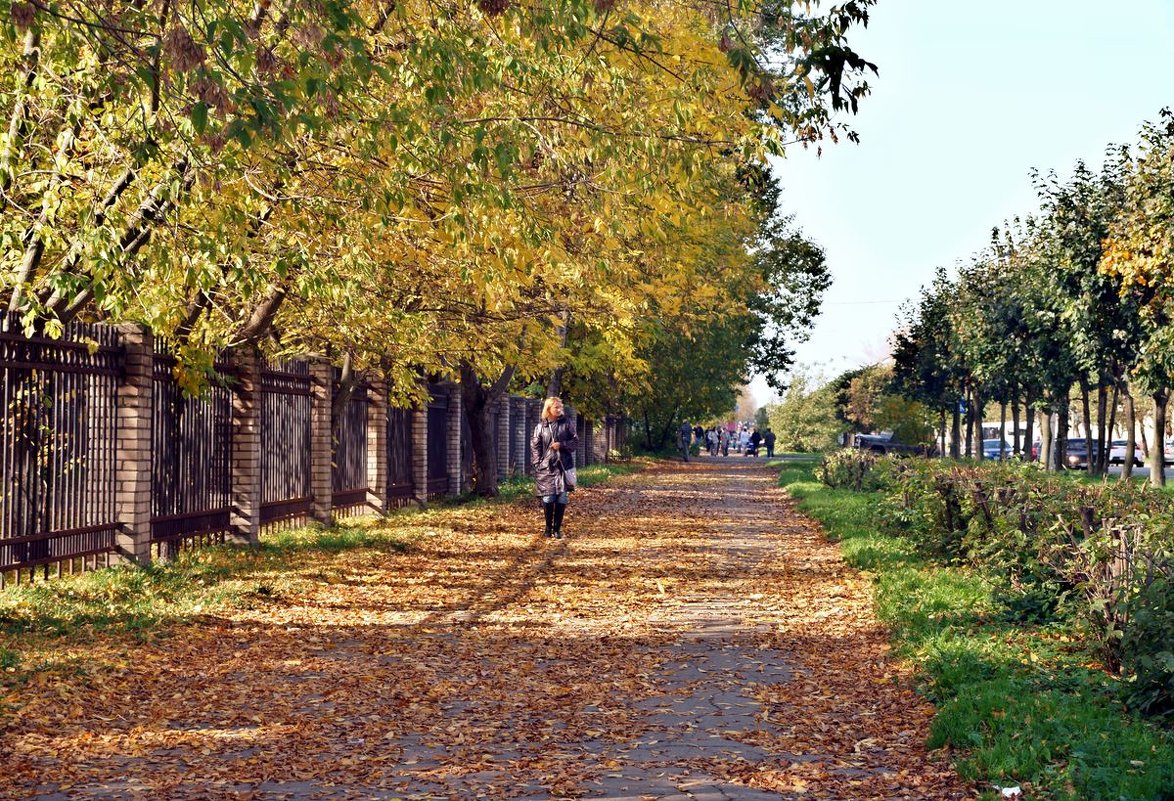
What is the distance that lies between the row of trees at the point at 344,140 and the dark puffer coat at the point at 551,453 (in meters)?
2.59

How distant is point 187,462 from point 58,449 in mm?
2880

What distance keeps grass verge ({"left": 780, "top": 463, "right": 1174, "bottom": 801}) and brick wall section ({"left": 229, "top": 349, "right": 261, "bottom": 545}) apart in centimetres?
737

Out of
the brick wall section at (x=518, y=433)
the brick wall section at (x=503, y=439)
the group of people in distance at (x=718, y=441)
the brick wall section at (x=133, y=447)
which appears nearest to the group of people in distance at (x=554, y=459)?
the brick wall section at (x=133, y=447)

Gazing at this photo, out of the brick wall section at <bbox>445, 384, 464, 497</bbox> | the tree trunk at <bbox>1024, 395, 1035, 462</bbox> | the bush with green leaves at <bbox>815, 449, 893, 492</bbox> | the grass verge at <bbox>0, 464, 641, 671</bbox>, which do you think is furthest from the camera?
the tree trunk at <bbox>1024, 395, 1035, 462</bbox>

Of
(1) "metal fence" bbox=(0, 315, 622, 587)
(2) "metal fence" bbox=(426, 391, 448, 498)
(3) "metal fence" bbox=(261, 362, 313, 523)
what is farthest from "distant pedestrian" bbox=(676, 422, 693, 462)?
(3) "metal fence" bbox=(261, 362, 313, 523)

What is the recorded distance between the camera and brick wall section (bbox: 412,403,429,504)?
950 inches

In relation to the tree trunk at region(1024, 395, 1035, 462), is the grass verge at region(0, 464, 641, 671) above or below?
below

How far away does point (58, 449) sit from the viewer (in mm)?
11555

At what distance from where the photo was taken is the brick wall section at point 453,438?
88.9 ft

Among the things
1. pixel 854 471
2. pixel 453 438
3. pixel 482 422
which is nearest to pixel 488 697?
pixel 453 438

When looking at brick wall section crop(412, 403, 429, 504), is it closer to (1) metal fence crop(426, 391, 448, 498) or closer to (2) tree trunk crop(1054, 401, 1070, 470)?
(1) metal fence crop(426, 391, 448, 498)

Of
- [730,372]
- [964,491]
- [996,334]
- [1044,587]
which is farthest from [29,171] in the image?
[730,372]

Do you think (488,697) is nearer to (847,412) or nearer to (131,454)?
(131,454)

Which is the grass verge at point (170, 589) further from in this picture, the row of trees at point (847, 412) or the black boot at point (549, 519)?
the row of trees at point (847, 412)
